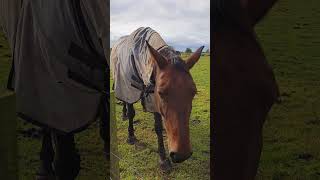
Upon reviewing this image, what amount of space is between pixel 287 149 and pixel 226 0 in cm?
72

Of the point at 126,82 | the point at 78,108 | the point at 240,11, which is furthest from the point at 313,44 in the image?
the point at 78,108

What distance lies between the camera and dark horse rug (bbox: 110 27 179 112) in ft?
6.79

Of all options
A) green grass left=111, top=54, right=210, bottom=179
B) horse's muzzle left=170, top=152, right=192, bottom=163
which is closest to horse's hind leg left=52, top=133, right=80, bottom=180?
green grass left=111, top=54, right=210, bottom=179

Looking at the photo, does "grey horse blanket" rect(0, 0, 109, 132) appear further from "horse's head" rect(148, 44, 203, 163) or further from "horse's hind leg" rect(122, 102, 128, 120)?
"horse's head" rect(148, 44, 203, 163)

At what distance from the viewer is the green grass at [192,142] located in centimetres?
199

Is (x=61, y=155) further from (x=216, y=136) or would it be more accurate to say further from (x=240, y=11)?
(x=240, y=11)

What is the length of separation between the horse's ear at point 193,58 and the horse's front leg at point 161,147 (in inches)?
11.4

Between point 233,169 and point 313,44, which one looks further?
point 233,169

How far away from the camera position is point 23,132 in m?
2.43

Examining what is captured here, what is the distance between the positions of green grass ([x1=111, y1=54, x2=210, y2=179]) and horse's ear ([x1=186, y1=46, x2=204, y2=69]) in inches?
0.8

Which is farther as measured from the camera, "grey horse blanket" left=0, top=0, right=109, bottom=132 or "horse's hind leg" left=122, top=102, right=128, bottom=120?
"grey horse blanket" left=0, top=0, right=109, bottom=132

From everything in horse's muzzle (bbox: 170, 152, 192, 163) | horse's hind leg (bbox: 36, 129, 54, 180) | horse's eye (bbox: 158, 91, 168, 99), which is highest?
horse's eye (bbox: 158, 91, 168, 99)

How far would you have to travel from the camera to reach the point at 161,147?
6.84ft

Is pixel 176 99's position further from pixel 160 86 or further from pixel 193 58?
pixel 193 58
